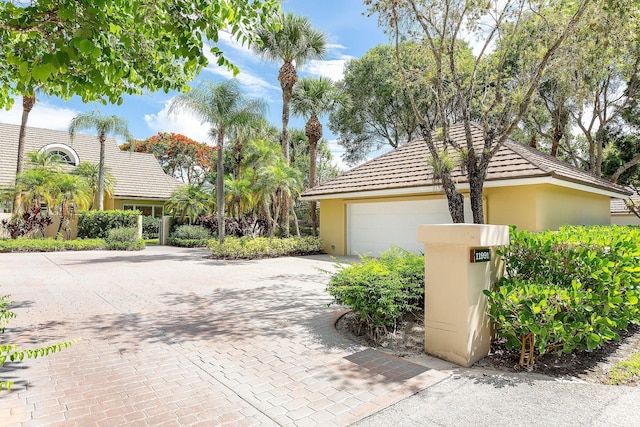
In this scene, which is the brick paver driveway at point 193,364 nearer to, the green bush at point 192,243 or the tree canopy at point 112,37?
the tree canopy at point 112,37

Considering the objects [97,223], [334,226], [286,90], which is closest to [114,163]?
[97,223]

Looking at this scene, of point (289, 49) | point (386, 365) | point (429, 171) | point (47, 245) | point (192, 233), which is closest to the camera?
point (386, 365)

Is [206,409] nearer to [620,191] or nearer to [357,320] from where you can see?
[357,320]

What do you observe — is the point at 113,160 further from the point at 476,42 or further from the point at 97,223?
the point at 476,42

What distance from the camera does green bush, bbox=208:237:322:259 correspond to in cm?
1488

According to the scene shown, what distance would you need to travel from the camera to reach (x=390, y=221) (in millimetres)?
14375

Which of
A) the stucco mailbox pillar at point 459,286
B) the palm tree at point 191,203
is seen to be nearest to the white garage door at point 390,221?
the stucco mailbox pillar at point 459,286

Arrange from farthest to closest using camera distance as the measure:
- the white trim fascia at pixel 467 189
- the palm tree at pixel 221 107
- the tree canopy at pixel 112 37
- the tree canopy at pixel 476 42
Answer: the palm tree at pixel 221 107 < the white trim fascia at pixel 467 189 < the tree canopy at pixel 476 42 < the tree canopy at pixel 112 37

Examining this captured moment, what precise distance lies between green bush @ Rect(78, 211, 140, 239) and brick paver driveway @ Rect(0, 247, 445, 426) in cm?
1277

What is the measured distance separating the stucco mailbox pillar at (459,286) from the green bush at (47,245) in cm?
1877

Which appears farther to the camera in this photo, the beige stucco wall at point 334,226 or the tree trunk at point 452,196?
the beige stucco wall at point 334,226

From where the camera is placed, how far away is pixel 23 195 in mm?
18562

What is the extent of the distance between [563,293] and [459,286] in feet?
3.43

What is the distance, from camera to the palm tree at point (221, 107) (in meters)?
15.0
